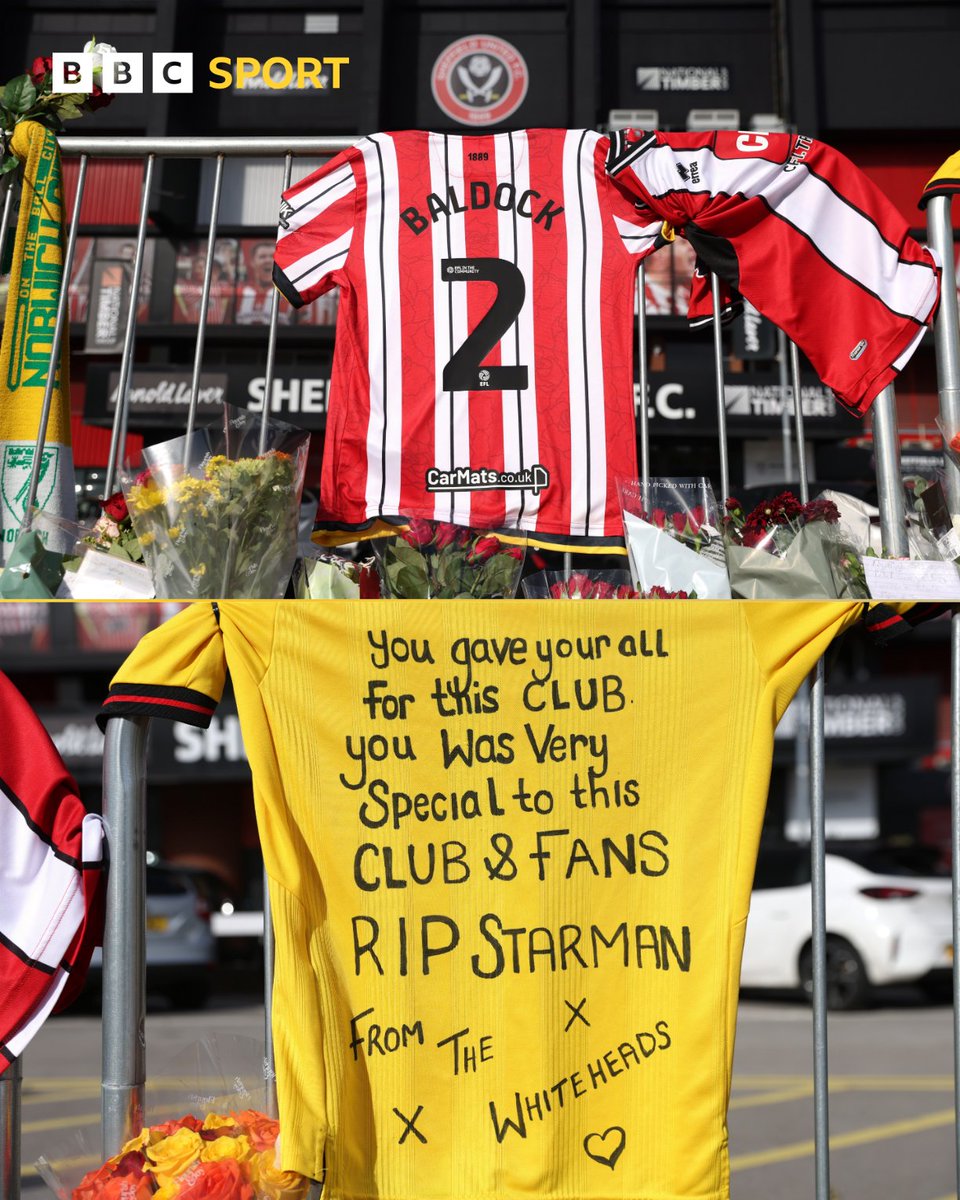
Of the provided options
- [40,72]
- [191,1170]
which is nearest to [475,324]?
[40,72]

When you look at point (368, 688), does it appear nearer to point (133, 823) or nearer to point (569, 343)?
point (133, 823)

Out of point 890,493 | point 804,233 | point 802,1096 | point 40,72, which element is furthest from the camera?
point 802,1096

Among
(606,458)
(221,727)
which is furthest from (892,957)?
(606,458)

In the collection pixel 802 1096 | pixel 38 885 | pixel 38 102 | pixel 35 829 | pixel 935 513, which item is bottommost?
pixel 802 1096

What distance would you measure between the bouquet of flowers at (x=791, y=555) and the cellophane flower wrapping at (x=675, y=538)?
0.04 metres

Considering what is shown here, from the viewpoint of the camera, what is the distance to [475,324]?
3281mm

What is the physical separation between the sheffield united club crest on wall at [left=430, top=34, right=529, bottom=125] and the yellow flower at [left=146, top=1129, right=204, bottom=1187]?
9.75 metres

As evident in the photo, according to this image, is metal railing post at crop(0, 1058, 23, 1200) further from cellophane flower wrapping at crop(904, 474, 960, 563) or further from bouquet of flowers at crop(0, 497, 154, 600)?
cellophane flower wrapping at crop(904, 474, 960, 563)

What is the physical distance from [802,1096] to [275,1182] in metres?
5.59

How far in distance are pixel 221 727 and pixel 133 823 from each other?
35.6 ft

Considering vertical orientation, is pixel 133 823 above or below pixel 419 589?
below

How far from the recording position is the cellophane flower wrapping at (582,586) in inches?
104

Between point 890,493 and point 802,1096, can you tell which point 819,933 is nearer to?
point 890,493

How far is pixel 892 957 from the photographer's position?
9820 mm
